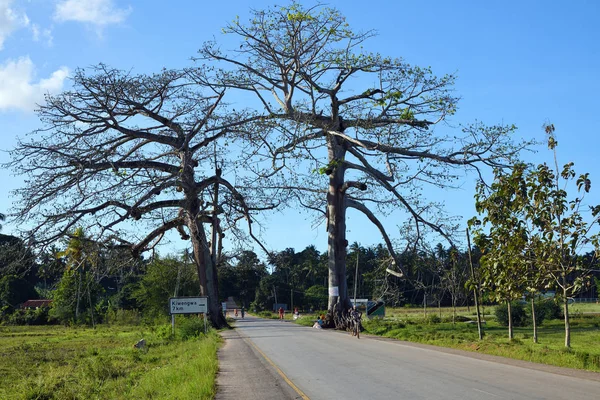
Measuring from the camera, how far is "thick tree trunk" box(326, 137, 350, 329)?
3384cm

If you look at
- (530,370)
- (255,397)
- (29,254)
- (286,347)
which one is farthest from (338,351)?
(29,254)

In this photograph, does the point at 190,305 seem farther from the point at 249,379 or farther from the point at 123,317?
the point at 123,317

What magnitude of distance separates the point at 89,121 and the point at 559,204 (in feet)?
66.5

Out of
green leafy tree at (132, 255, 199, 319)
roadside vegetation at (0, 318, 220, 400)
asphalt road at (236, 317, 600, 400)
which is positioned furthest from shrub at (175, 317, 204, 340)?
green leafy tree at (132, 255, 199, 319)

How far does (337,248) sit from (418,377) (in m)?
21.1

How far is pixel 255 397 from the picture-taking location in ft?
37.3

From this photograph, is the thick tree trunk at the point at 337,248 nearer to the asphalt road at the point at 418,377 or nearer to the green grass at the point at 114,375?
the green grass at the point at 114,375

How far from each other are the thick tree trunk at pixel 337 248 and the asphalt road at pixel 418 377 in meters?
14.0

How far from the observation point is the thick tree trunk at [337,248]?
1332 inches

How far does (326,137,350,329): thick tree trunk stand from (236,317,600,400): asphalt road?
14023 mm

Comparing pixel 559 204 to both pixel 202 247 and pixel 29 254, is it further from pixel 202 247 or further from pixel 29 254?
pixel 202 247

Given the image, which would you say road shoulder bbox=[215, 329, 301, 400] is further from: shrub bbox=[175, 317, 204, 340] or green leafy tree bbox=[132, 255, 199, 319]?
green leafy tree bbox=[132, 255, 199, 319]

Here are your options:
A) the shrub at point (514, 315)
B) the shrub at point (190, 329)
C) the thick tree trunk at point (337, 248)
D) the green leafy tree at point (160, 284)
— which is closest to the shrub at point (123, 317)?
the green leafy tree at point (160, 284)

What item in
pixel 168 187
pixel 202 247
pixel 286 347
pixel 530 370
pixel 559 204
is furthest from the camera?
pixel 202 247
